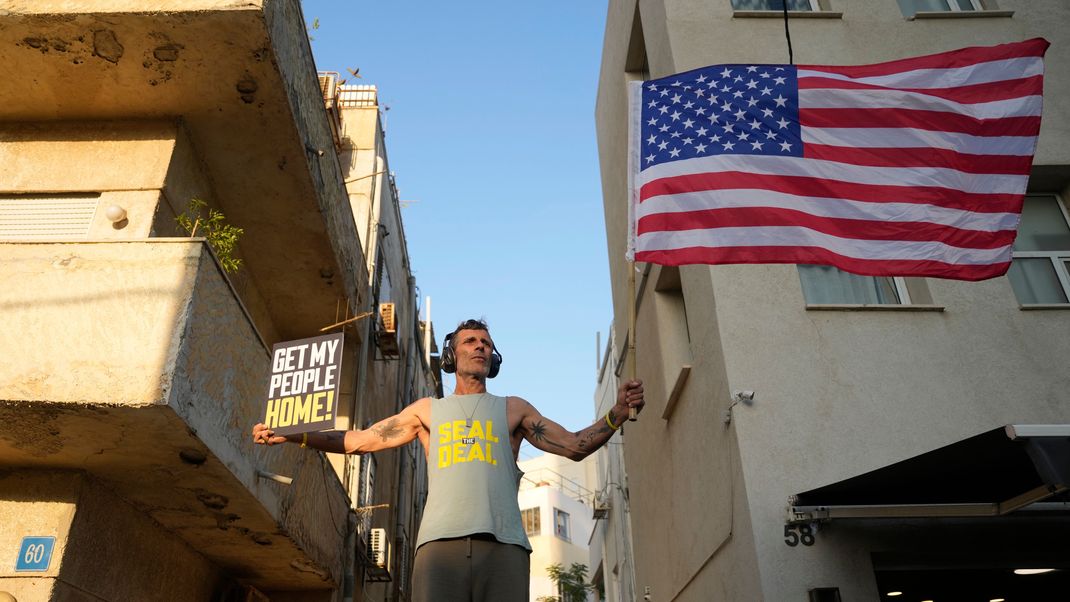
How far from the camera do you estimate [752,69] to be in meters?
6.07

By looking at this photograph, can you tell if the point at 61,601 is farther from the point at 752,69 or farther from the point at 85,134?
the point at 752,69

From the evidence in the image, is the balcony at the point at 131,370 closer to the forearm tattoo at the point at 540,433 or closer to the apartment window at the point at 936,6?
the forearm tattoo at the point at 540,433

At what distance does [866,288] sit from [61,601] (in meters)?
7.30

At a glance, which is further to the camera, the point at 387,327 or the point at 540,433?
the point at 387,327

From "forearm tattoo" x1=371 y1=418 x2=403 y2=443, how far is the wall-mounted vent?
16.8 ft

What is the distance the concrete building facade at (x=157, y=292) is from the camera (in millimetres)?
6113

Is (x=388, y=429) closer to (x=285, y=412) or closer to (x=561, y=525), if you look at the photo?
(x=285, y=412)

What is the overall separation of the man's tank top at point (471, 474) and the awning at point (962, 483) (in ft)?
9.72

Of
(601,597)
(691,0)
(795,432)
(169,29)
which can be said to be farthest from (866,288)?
(601,597)

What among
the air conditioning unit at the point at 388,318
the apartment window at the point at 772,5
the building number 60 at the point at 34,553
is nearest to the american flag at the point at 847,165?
the apartment window at the point at 772,5

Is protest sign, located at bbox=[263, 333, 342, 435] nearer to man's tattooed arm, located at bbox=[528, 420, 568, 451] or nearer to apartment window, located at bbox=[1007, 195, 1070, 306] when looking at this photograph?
man's tattooed arm, located at bbox=[528, 420, 568, 451]

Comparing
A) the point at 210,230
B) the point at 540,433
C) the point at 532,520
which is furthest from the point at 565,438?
the point at 532,520

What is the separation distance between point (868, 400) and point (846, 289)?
1.29m

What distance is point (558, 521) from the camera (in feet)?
140
